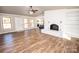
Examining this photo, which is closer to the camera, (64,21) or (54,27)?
(64,21)

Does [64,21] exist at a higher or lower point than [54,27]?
higher

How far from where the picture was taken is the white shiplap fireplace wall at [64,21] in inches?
150

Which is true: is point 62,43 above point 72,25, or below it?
below

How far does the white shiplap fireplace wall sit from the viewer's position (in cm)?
382

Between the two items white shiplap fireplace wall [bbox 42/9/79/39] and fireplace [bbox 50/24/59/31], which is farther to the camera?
fireplace [bbox 50/24/59/31]

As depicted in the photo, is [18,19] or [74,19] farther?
[18,19]

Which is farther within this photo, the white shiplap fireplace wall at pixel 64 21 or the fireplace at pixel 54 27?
the fireplace at pixel 54 27

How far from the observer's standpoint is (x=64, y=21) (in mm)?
5070
